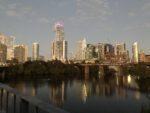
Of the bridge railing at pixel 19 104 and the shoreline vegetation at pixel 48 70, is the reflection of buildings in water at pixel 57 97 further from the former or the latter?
the shoreline vegetation at pixel 48 70

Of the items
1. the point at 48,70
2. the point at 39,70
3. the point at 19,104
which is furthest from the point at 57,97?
the point at 48,70

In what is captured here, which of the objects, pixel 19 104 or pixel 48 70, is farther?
pixel 48 70

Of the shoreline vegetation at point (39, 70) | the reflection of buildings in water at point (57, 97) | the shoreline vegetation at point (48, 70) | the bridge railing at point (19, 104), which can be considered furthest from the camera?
the shoreline vegetation at point (39, 70)

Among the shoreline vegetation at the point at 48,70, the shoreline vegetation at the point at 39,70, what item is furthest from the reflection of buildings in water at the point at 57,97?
the shoreline vegetation at the point at 39,70

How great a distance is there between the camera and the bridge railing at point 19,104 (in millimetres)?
3369

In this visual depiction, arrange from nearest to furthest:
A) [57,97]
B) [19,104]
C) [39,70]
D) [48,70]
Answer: [19,104], [57,97], [39,70], [48,70]

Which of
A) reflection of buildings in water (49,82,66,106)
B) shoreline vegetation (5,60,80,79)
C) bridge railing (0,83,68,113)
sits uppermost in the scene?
bridge railing (0,83,68,113)

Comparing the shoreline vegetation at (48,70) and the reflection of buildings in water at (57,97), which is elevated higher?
the shoreline vegetation at (48,70)

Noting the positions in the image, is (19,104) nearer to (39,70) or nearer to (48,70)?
(39,70)

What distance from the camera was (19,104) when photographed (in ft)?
13.6

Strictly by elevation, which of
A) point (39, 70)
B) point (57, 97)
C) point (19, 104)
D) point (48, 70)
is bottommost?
point (57, 97)

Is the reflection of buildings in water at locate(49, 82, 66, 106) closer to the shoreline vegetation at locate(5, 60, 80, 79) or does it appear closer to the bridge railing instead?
the bridge railing

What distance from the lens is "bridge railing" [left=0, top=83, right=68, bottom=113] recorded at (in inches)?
133

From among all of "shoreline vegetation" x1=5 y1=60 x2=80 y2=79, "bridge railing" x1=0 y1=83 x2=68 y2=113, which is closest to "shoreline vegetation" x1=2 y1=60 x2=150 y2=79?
"shoreline vegetation" x1=5 y1=60 x2=80 y2=79
